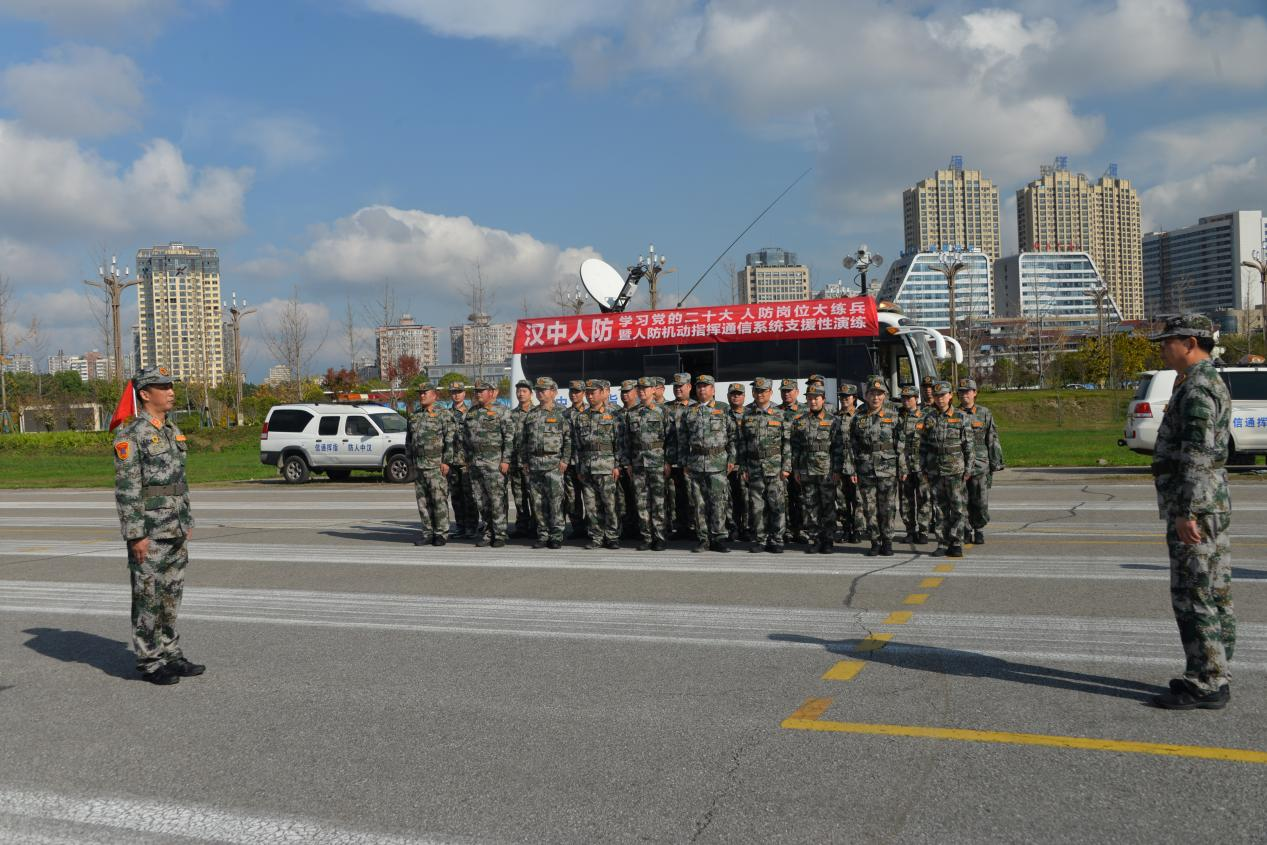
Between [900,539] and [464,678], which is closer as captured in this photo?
[464,678]

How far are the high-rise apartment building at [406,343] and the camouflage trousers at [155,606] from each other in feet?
132

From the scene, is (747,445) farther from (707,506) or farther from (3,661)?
(3,661)

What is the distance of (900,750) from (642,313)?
2002 cm

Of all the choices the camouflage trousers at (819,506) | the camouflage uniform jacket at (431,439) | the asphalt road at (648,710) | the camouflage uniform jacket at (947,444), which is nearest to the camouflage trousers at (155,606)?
the asphalt road at (648,710)

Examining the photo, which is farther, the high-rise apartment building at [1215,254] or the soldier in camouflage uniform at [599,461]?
the high-rise apartment building at [1215,254]

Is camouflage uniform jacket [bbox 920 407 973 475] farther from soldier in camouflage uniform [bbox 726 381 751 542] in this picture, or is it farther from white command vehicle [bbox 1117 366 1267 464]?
white command vehicle [bbox 1117 366 1267 464]

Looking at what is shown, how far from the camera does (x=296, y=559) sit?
11805mm

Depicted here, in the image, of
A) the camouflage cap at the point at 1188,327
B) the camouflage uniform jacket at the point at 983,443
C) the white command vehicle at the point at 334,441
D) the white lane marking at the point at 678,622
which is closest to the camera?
the camouflage cap at the point at 1188,327

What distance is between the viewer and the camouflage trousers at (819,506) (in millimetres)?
11141

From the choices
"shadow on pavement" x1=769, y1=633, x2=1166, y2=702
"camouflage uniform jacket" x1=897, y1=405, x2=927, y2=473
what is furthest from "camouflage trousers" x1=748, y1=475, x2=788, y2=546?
"shadow on pavement" x1=769, y1=633, x2=1166, y2=702

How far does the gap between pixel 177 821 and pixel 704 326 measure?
2001cm

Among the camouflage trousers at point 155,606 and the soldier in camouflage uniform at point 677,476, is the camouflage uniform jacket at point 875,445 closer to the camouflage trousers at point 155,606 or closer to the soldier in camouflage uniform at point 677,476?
the soldier in camouflage uniform at point 677,476

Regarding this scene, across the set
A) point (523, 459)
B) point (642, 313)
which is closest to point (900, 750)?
point (523, 459)

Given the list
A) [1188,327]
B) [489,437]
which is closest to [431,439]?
[489,437]
